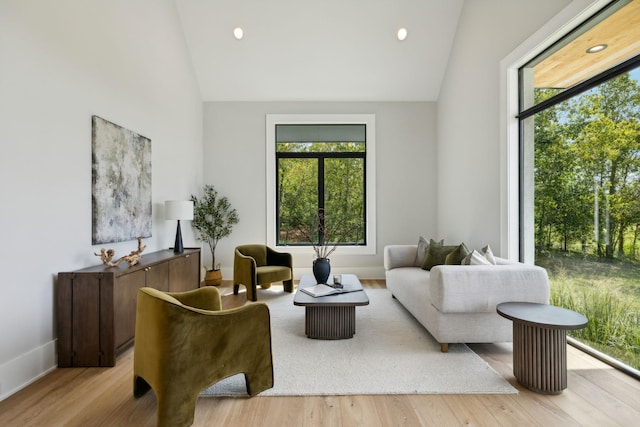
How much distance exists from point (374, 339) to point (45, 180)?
290 cm

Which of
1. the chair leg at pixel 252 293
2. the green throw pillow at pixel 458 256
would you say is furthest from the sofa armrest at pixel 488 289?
the chair leg at pixel 252 293

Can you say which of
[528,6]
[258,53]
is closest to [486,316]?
[528,6]

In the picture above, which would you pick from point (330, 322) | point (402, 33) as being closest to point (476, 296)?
point (330, 322)

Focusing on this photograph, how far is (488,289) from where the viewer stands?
2621 millimetres

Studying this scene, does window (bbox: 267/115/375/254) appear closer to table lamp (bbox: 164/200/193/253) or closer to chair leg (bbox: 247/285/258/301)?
chair leg (bbox: 247/285/258/301)

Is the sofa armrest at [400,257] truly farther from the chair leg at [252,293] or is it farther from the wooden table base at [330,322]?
the chair leg at [252,293]

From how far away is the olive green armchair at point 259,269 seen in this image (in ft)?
14.3

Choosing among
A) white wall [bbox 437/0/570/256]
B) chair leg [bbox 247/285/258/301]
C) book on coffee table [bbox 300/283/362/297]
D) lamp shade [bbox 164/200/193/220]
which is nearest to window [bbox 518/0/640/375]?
white wall [bbox 437/0/570/256]

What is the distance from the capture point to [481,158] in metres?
4.23

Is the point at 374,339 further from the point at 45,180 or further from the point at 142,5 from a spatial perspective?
the point at 142,5

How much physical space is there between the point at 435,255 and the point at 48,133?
3.89 metres

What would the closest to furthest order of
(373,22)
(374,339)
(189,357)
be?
(189,357) → (374,339) → (373,22)

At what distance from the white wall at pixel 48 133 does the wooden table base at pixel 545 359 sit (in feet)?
10.8

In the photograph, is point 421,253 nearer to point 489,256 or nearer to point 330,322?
point 489,256
